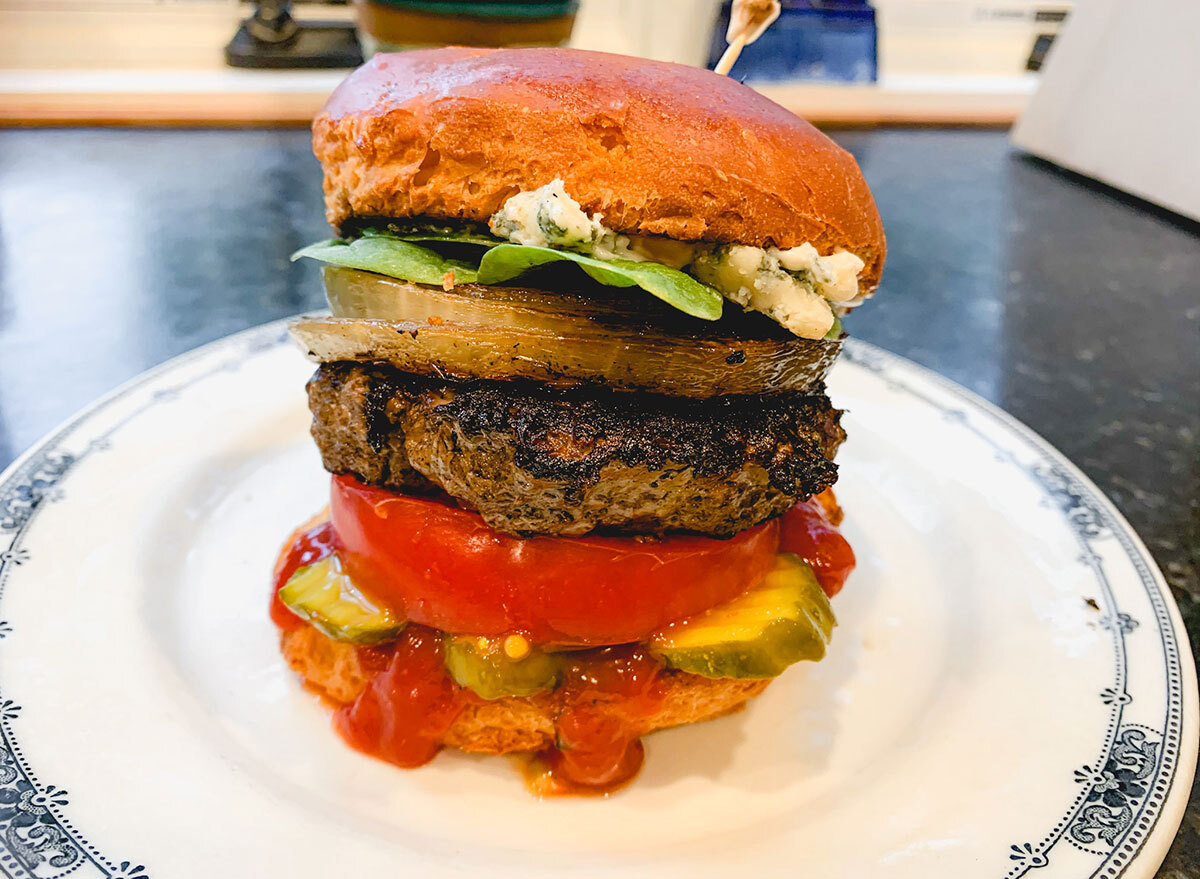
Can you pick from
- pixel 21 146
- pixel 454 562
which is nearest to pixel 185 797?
pixel 454 562

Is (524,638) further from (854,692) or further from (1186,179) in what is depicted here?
(1186,179)

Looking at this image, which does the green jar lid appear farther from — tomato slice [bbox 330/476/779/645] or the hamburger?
tomato slice [bbox 330/476/779/645]

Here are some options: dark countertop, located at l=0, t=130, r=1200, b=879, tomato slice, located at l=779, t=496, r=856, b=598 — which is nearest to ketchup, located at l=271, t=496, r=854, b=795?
tomato slice, located at l=779, t=496, r=856, b=598

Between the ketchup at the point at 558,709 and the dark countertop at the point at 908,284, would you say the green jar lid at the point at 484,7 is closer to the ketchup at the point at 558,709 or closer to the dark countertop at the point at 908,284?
the dark countertop at the point at 908,284

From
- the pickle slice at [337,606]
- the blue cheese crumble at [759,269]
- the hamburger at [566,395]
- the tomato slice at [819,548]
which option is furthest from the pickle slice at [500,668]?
the blue cheese crumble at [759,269]

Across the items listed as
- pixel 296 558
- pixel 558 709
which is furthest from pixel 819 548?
pixel 296 558
